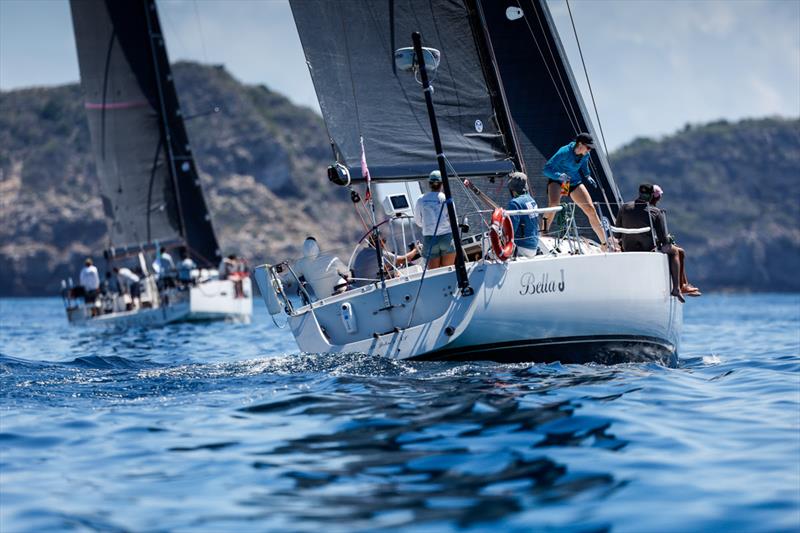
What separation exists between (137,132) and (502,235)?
2457 cm

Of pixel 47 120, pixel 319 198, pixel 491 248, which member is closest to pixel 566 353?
pixel 491 248

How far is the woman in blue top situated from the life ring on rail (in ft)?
5.88

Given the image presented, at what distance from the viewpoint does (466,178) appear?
12344mm

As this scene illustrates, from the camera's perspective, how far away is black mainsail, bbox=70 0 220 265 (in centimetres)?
3130

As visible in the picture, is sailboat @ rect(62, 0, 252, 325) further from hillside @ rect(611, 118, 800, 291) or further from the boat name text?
hillside @ rect(611, 118, 800, 291)

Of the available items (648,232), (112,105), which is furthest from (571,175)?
(112,105)

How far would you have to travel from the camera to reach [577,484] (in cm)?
519

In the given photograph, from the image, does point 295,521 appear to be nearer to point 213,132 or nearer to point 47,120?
point 213,132

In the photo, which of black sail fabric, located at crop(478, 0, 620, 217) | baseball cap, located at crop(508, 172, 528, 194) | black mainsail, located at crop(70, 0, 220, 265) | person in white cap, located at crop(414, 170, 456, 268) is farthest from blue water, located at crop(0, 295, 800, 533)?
black mainsail, located at crop(70, 0, 220, 265)

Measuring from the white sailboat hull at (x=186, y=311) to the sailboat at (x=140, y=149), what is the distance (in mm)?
413

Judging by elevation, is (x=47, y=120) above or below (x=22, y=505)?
above

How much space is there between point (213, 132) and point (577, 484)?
103 metres

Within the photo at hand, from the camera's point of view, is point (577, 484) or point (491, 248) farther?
point (491, 248)

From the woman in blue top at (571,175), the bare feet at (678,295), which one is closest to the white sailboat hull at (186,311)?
the woman in blue top at (571,175)
